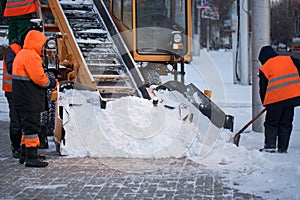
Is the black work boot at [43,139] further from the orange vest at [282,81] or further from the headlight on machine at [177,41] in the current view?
the orange vest at [282,81]

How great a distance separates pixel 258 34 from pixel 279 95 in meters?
2.06

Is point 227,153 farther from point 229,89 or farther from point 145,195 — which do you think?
point 229,89

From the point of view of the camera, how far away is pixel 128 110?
8289 mm

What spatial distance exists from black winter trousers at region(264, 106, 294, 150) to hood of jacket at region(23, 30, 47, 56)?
3.41 meters

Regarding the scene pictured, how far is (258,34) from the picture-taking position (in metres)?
9.92

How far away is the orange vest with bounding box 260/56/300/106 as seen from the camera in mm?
8164

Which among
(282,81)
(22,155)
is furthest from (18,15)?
(282,81)

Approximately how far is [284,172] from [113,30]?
517cm

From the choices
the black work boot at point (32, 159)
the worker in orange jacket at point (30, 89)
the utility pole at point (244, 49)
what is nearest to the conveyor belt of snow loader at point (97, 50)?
the worker in orange jacket at point (30, 89)

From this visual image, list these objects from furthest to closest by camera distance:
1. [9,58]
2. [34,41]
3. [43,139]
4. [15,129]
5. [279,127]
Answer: [43,139] → [279,127] → [15,129] → [9,58] → [34,41]

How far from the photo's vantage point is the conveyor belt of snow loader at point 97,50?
30.8ft

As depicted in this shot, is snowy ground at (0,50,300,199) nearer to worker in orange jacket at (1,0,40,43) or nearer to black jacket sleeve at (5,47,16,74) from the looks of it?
black jacket sleeve at (5,47,16,74)

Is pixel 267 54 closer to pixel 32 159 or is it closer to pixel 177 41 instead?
pixel 177 41

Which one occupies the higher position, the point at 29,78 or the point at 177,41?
the point at 177,41
